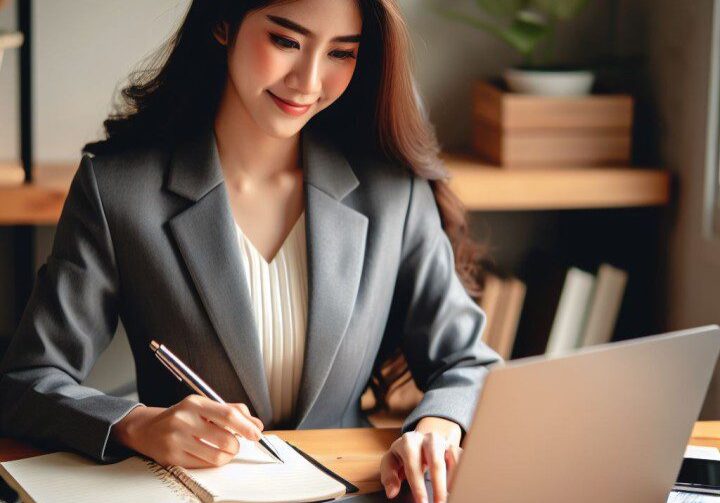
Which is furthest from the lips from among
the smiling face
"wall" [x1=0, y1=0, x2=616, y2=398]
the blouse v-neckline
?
"wall" [x1=0, y1=0, x2=616, y2=398]

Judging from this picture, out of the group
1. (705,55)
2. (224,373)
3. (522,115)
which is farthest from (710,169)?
(224,373)

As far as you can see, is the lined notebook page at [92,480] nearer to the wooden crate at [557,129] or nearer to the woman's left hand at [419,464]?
the woman's left hand at [419,464]

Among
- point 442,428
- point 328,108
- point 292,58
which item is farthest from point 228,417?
point 328,108

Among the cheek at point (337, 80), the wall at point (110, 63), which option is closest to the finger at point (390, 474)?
the cheek at point (337, 80)

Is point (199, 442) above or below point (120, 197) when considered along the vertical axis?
below

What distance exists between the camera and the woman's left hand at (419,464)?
123cm

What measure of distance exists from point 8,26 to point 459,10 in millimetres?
1073

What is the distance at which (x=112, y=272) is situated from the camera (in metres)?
1.57

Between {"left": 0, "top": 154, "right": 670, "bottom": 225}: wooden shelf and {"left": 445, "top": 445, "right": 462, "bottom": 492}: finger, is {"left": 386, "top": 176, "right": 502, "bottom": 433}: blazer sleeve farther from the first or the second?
{"left": 0, "top": 154, "right": 670, "bottom": 225}: wooden shelf

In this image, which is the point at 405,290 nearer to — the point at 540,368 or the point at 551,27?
the point at 540,368

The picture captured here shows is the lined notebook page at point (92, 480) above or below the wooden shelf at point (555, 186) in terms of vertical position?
below

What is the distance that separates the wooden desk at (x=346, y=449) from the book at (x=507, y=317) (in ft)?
3.51

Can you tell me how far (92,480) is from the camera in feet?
4.14

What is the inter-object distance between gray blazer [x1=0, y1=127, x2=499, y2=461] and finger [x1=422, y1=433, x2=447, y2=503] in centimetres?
20
